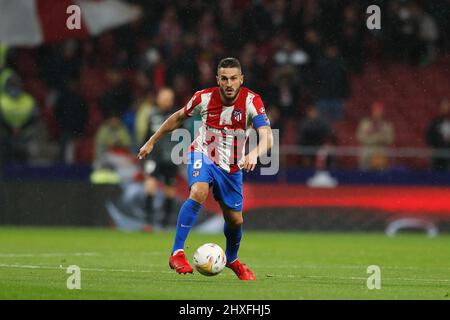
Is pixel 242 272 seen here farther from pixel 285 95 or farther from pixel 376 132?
pixel 285 95

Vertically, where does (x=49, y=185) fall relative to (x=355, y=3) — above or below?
below

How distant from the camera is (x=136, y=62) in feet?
77.7

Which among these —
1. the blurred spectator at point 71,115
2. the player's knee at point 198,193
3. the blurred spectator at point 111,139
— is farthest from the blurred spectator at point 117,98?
the player's knee at point 198,193

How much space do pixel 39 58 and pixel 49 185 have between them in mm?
4638

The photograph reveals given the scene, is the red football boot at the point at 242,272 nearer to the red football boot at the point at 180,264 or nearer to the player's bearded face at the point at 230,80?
the red football boot at the point at 180,264

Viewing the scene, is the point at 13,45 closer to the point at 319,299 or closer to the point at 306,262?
the point at 306,262

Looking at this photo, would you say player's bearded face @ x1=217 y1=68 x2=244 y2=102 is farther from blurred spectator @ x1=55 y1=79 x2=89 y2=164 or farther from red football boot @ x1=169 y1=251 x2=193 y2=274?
blurred spectator @ x1=55 y1=79 x2=89 y2=164

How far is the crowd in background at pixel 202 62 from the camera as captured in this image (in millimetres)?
21266

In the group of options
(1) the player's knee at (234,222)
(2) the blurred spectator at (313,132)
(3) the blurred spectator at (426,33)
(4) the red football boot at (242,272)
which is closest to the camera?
(4) the red football boot at (242,272)

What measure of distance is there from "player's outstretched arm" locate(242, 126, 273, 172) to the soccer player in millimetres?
131

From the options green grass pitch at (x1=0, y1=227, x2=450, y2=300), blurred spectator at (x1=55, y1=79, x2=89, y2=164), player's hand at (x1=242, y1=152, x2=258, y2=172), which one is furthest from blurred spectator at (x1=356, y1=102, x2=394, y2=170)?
player's hand at (x1=242, y1=152, x2=258, y2=172)

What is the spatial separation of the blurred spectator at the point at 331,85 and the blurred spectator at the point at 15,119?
216 inches

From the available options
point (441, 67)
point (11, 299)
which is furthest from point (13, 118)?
point (11, 299)

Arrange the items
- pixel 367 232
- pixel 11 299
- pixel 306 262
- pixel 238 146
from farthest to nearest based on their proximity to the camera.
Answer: pixel 367 232, pixel 306 262, pixel 238 146, pixel 11 299
